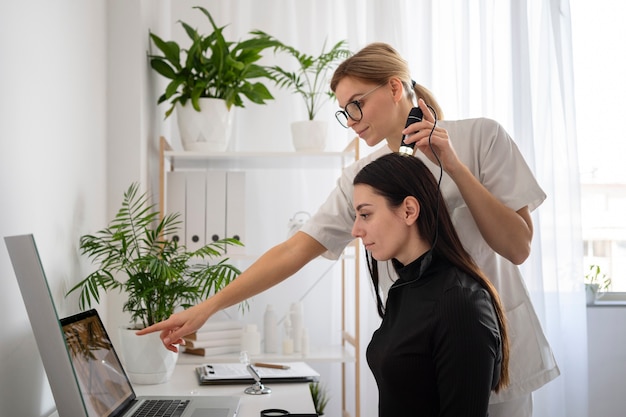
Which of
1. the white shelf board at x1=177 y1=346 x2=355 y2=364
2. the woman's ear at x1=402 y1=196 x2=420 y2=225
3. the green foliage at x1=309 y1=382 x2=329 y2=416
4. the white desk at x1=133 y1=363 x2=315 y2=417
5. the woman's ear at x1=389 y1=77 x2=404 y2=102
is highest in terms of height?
the woman's ear at x1=389 y1=77 x2=404 y2=102

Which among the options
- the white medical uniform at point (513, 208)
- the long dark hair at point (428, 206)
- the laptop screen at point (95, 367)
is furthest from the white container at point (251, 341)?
the long dark hair at point (428, 206)

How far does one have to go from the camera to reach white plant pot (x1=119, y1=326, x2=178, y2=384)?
6.66ft

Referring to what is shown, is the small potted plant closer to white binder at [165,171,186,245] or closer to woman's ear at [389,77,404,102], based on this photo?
white binder at [165,171,186,245]

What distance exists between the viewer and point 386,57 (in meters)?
1.73

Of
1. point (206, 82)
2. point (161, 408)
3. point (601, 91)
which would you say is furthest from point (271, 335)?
point (601, 91)

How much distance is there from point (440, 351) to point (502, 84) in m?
2.30

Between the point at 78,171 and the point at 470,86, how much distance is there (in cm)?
192

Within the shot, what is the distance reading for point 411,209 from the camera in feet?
4.58

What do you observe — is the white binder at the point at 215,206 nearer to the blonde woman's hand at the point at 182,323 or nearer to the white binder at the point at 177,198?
the white binder at the point at 177,198

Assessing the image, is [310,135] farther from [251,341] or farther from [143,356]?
[143,356]

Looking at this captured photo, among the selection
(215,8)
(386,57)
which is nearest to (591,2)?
(215,8)

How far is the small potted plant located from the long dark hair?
90.4 inches

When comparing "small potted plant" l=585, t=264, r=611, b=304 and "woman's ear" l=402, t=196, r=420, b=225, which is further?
"small potted plant" l=585, t=264, r=611, b=304

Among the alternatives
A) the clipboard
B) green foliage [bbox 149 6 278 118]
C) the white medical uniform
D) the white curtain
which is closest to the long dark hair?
the white medical uniform
